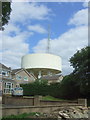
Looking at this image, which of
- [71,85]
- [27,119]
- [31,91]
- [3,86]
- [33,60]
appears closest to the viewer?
[27,119]

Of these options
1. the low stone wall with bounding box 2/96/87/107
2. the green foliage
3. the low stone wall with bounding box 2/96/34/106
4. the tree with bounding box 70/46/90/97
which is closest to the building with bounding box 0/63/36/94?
the green foliage

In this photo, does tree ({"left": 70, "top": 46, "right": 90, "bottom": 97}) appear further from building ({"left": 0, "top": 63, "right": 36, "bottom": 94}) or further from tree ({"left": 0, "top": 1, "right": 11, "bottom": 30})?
tree ({"left": 0, "top": 1, "right": 11, "bottom": 30})

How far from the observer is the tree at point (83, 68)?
119 ft

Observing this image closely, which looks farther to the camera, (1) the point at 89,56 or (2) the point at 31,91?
(2) the point at 31,91

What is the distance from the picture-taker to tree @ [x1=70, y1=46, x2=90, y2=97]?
119 feet

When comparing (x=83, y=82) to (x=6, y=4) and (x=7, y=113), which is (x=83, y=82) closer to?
(x=7, y=113)

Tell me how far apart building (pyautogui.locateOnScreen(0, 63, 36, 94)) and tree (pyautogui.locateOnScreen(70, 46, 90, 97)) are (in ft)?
49.1

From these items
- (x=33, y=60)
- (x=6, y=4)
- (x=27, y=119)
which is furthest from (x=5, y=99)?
(x=33, y=60)

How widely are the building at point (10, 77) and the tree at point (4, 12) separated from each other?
3343cm

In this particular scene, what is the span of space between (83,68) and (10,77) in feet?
86.8

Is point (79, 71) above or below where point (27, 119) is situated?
above

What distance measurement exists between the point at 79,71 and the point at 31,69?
29350 millimetres

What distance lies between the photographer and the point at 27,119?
1620 centimetres

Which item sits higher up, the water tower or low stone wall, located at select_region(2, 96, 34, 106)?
the water tower
